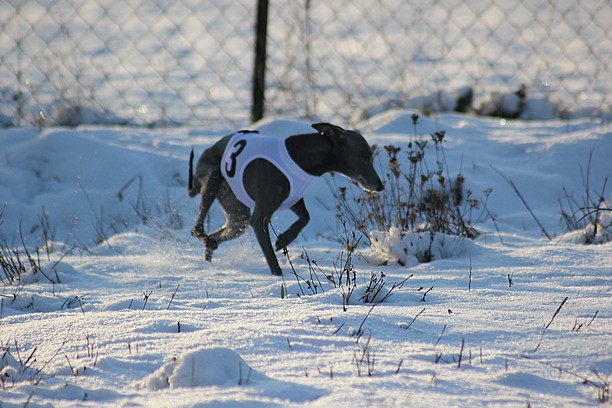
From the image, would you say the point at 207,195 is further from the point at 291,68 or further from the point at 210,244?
the point at 291,68

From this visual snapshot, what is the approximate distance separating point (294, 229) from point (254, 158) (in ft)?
1.75

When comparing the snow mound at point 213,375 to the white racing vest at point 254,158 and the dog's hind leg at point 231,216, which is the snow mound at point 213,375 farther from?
the dog's hind leg at point 231,216

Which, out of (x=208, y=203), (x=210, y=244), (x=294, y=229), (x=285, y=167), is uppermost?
(x=285, y=167)

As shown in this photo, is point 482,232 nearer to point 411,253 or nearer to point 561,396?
point 411,253

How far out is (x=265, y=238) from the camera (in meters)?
4.71

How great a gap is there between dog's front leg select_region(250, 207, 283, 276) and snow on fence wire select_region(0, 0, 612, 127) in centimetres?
299

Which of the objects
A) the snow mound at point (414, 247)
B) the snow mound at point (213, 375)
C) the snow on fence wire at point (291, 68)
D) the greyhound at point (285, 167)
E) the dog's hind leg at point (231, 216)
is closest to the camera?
the snow mound at point (213, 375)

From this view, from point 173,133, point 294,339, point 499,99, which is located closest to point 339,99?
point 499,99

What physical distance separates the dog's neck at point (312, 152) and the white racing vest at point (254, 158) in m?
0.04

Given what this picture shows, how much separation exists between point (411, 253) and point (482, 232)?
0.95 m

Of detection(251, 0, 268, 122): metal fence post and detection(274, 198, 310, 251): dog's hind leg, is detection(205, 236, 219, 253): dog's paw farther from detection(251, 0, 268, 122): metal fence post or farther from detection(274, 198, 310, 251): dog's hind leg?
detection(251, 0, 268, 122): metal fence post

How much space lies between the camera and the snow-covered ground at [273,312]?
235 cm

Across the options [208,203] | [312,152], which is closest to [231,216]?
[208,203]

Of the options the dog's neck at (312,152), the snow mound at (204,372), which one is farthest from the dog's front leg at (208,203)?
the snow mound at (204,372)
